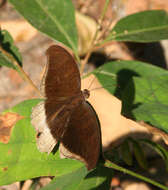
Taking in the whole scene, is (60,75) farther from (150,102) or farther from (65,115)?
(150,102)

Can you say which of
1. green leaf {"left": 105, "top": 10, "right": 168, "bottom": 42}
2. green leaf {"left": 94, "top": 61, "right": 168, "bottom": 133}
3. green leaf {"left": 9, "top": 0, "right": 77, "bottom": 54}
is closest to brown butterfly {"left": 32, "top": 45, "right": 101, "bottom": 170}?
green leaf {"left": 94, "top": 61, "right": 168, "bottom": 133}

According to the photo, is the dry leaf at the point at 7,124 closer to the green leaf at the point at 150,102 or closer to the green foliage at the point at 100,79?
the green foliage at the point at 100,79

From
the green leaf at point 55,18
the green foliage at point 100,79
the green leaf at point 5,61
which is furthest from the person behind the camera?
the green leaf at point 55,18

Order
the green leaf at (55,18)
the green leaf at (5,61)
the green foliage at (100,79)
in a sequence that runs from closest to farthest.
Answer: the green foliage at (100,79) → the green leaf at (5,61) → the green leaf at (55,18)

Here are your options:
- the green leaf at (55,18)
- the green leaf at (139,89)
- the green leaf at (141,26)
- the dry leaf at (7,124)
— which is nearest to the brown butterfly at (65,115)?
the dry leaf at (7,124)

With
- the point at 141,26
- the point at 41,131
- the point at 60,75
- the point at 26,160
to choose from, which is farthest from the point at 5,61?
the point at 141,26

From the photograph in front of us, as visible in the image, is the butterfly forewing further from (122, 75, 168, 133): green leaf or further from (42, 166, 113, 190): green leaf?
(42, 166, 113, 190): green leaf

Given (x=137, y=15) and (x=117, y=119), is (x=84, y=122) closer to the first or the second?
(x=117, y=119)
